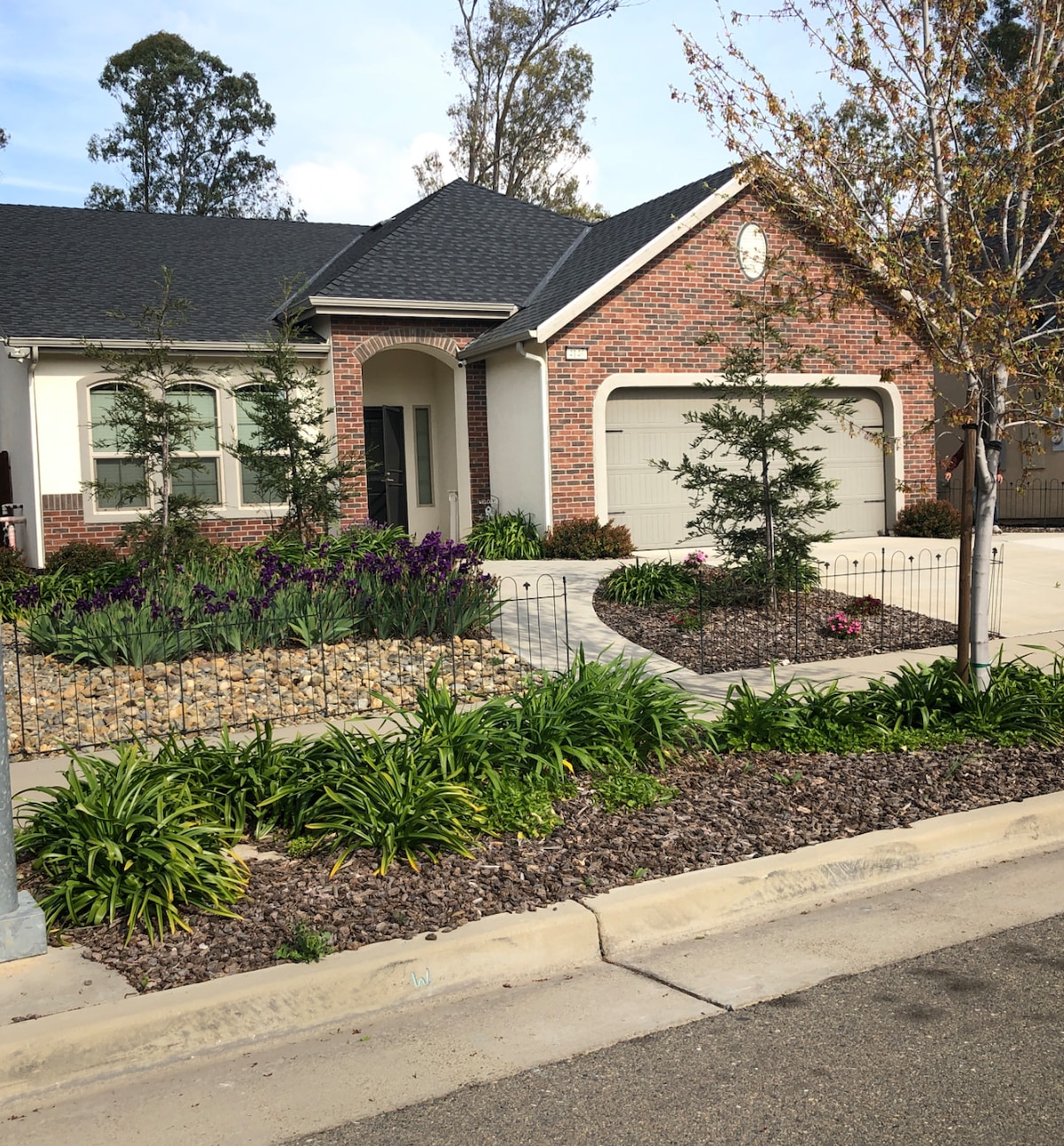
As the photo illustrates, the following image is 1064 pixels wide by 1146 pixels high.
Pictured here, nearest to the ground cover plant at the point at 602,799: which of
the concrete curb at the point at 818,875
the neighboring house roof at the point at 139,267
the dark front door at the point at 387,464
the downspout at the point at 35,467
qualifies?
the concrete curb at the point at 818,875

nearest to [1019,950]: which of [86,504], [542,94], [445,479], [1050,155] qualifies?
[1050,155]

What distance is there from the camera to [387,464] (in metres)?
20.2

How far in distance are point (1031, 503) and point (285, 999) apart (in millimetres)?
21705

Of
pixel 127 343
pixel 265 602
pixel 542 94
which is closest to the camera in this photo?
pixel 265 602

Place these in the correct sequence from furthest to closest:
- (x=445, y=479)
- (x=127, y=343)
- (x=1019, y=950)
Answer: (x=445, y=479) < (x=127, y=343) < (x=1019, y=950)

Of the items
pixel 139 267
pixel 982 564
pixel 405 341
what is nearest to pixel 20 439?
pixel 139 267

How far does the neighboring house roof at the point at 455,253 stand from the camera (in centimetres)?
1814

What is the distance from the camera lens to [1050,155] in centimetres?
790

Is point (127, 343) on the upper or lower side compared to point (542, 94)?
lower

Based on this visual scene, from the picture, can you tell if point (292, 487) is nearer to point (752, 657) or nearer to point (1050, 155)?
point (752, 657)

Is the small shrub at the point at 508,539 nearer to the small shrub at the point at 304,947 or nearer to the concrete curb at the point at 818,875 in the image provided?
the concrete curb at the point at 818,875

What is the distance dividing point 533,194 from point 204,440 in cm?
2458

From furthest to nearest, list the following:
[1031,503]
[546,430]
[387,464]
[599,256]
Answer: [1031,503] < [387,464] < [599,256] < [546,430]

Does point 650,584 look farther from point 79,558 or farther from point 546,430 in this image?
point 79,558
